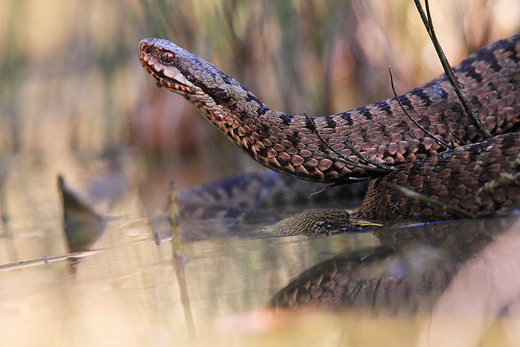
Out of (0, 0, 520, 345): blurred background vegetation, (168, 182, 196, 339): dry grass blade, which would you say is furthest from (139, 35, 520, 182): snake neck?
(0, 0, 520, 345): blurred background vegetation

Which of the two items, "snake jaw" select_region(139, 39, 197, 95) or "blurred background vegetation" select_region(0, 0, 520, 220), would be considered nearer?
"snake jaw" select_region(139, 39, 197, 95)

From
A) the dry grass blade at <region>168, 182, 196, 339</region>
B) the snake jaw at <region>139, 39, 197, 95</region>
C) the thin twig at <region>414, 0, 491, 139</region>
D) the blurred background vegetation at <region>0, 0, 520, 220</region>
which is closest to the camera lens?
the dry grass blade at <region>168, 182, 196, 339</region>

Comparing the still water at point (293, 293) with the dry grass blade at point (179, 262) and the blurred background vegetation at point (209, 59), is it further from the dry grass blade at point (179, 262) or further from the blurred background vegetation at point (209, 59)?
the blurred background vegetation at point (209, 59)

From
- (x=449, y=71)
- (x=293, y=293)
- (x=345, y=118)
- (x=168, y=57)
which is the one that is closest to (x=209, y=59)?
(x=168, y=57)

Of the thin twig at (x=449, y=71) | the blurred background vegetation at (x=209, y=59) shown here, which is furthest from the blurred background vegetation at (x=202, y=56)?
the thin twig at (x=449, y=71)

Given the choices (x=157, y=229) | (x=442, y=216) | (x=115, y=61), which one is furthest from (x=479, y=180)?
(x=115, y=61)

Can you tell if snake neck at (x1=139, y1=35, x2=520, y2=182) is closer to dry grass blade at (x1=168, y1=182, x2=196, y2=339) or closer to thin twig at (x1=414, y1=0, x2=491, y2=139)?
thin twig at (x1=414, y1=0, x2=491, y2=139)

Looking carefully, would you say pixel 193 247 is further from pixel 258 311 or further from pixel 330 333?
pixel 330 333
